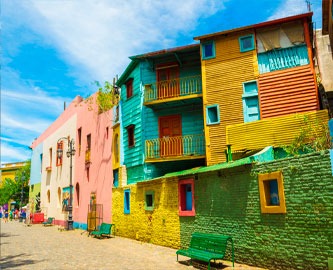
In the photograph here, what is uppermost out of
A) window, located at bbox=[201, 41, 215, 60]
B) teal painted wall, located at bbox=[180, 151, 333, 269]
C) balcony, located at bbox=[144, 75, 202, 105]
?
window, located at bbox=[201, 41, 215, 60]

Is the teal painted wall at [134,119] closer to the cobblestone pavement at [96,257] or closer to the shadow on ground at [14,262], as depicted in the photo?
the cobblestone pavement at [96,257]

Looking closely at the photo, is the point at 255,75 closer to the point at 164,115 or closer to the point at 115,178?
the point at 164,115

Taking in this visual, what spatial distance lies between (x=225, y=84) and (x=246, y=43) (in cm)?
221

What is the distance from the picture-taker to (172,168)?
17938 mm

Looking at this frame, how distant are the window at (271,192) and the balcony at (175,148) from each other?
24.9 feet

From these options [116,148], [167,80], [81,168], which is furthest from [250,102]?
[81,168]

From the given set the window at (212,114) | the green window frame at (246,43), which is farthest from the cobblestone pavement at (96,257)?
the green window frame at (246,43)

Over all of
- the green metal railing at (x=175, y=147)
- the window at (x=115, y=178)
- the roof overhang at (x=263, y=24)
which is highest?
the roof overhang at (x=263, y=24)

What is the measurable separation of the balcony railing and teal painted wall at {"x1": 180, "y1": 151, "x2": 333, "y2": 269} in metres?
7.60

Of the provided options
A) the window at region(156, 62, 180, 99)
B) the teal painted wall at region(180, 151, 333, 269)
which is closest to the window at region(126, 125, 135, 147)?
the window at region(156, 62, 180, 99)

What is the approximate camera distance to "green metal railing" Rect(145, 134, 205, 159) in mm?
16689

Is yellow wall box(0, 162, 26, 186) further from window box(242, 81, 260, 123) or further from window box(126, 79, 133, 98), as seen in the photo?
window box(242, 81, 260, 123)

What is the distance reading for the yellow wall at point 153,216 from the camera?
13.0 metres

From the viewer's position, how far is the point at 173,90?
1778cm
